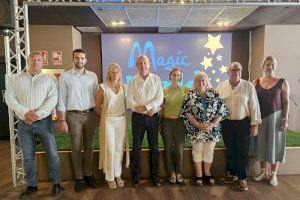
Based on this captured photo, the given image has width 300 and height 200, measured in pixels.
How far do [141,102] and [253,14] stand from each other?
3.65 metres

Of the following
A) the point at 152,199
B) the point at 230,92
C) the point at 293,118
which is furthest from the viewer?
the point at 293,118

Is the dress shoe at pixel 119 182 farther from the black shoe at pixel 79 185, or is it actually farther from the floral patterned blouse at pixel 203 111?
the floral patterned blouse at pixel 203 111

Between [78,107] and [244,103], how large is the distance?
1936 mm

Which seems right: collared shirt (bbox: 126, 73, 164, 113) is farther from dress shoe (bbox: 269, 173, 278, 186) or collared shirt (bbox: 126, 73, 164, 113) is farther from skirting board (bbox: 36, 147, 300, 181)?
dress shoe (bbox: 269, 173, 278, 186)

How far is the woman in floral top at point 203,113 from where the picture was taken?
3.09 m

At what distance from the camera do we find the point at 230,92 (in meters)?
3.16

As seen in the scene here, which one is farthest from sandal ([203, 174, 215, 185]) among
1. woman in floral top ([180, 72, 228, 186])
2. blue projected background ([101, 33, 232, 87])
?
blue projected background ([101, 33, 232, 87])

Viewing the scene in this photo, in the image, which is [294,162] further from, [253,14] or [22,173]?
[22,173]

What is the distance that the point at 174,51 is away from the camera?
6953 mm

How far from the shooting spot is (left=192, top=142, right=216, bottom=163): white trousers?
10.5 ft

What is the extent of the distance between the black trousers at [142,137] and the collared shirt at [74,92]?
0.60 meters

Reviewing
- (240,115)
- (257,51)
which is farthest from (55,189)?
(257,51)

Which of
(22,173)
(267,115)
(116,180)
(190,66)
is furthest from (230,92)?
(190,66)

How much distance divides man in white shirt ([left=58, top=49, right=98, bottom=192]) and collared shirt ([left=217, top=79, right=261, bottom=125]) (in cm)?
165
